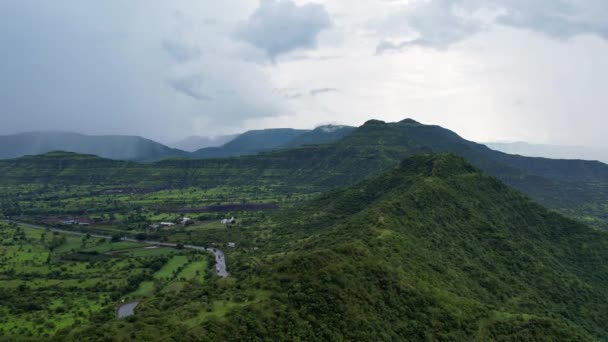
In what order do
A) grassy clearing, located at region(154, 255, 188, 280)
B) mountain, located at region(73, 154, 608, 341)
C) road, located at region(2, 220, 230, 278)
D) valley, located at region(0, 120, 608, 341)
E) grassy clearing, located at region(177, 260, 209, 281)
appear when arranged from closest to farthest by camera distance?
mountain, located at region(73, 154, 608, 341) < valley, located at region(0, 120, 608, 341) < grassy clearing, located at region(177, 260, 209, 281) < grassy clearing, located at region(154, 255, 188, 280) < road, located at region(2, 220, 230, 278)

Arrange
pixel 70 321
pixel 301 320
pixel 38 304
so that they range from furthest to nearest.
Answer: pixel 38 304, pixel 70 321, pixel 301 320

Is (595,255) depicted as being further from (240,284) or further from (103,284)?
(103,284)

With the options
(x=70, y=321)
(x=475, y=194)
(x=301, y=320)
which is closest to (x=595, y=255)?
(x=475, y=194)

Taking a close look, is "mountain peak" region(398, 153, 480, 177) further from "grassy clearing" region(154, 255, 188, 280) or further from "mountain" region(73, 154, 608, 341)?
"grassy clearing" region(154, 255, 188, 280)

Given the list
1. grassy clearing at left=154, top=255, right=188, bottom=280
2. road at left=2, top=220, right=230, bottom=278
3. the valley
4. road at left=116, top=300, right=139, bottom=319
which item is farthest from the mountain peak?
road at left=116, top=300, right=139, bottom=319

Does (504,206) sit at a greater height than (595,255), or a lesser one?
greater

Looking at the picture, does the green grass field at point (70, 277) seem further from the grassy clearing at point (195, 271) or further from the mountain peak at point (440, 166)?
the mountain peak at point (440, 166)

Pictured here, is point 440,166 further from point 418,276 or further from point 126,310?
point 126,310

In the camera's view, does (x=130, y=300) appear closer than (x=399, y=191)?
Yes

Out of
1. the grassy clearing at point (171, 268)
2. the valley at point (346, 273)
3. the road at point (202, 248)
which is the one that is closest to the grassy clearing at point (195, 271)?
the valley at point (346, 273)
